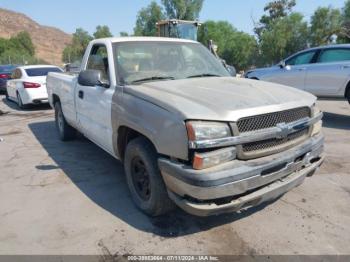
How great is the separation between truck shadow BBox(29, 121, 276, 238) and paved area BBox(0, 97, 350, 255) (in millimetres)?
11

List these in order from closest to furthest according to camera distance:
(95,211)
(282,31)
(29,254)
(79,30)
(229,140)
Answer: (229,140)
(29,254)
(95,211)
(282,31)
(79,30)

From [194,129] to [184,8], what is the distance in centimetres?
7359

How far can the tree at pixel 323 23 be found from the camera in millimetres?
42594

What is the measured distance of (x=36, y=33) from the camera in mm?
128125

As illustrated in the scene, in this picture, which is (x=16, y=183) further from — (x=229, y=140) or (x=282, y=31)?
(x=282, y=31)

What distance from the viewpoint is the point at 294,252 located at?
10.8 ft

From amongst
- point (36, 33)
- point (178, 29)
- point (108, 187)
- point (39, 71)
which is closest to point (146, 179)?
point (108, 187)

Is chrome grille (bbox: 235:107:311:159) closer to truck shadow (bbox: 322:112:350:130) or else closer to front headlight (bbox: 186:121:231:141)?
front headlight (bbox: 186:121:231:141)

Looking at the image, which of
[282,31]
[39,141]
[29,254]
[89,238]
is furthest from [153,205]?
[282,31]

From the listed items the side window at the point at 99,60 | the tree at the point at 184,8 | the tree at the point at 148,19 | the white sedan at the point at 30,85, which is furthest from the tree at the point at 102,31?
the side window at the point at 99,60

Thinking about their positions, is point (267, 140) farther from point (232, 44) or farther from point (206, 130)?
point (232, 44)

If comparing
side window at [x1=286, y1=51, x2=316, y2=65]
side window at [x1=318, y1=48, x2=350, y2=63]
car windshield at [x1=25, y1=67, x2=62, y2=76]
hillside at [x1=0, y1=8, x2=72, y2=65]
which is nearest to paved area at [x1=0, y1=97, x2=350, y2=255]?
side window at [x1=318, y1=48, x2=350, y2=63]

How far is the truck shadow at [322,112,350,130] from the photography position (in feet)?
27.0

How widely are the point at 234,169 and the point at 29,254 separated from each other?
2.01 metres
